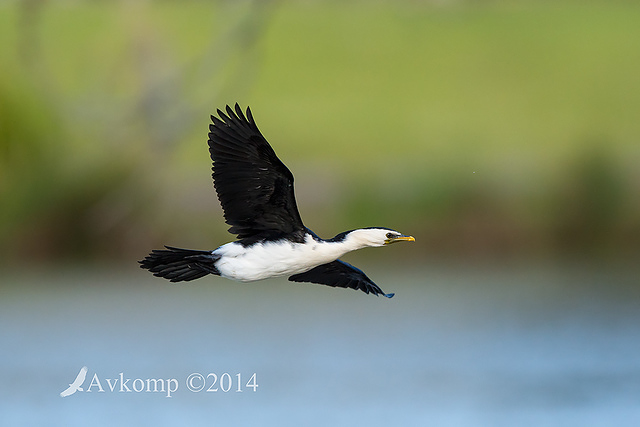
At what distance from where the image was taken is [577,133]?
22.5 m

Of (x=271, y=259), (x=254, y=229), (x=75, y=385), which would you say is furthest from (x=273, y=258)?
(x=75, y=385)

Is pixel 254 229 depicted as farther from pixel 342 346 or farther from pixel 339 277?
pixel 342 346

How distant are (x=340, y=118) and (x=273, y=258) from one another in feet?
50.7

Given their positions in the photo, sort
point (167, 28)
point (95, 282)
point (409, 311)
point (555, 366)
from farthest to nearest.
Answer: point (167, 28), point (95, 282), point (409, 311), point (555, 366)

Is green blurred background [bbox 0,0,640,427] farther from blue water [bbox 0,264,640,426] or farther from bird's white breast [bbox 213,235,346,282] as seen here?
bird's white breast [bbox 213,235,346,282]

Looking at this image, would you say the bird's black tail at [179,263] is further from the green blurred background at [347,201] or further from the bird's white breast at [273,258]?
the green blurred background at [347,201]

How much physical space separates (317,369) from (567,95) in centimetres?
1236

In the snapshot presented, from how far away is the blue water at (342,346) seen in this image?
12.1 metres

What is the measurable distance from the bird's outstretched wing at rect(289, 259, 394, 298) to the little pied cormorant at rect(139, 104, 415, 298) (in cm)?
65

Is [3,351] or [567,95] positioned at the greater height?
[567,95]

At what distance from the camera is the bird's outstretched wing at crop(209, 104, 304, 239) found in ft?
21.7

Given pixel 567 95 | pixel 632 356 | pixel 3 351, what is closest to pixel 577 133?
pixel 567 95

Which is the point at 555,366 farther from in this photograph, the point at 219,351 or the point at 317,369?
the point at 219,351

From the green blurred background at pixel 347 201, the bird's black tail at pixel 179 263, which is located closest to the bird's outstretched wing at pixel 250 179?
the bird's black tail at pixel 179 263
